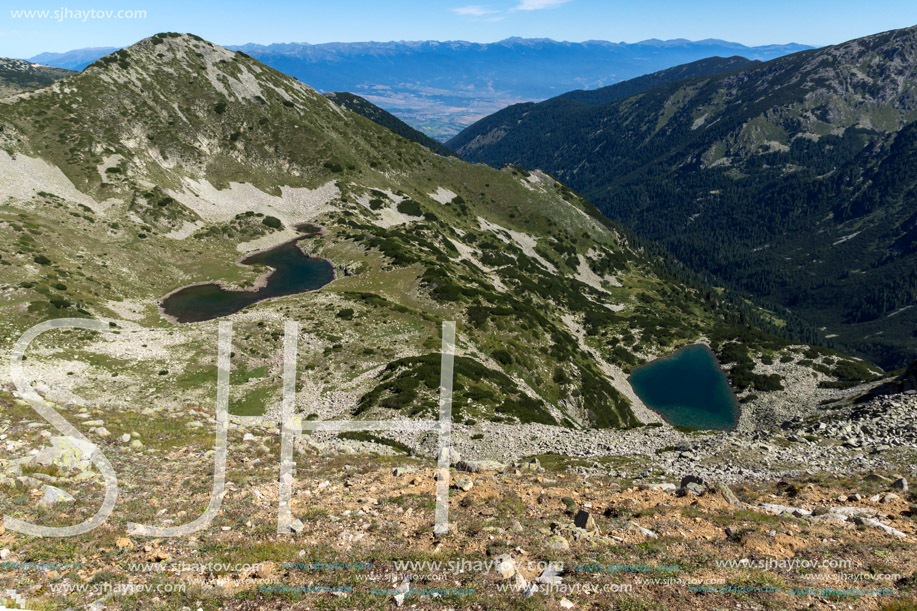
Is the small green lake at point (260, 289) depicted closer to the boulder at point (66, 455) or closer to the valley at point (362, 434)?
the valley at point (362, 434)

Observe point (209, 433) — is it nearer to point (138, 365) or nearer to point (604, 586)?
point (604, 586)

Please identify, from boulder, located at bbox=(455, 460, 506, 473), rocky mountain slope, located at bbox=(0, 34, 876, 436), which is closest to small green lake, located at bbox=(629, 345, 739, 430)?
rocky mountain slope, located at bbox=(0, 34, 876, 436)

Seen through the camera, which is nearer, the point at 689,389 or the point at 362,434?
the point at 362,434

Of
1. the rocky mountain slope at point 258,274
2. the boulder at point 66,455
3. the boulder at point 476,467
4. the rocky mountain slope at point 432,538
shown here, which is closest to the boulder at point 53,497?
the rocky mountain slope at point 432,538

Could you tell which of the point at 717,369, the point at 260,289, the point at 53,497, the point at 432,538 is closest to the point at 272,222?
the point at 260,289

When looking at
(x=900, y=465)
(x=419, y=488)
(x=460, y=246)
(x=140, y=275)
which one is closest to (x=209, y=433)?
(x=419, y=488)

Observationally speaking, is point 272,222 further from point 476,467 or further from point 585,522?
point 585,522
